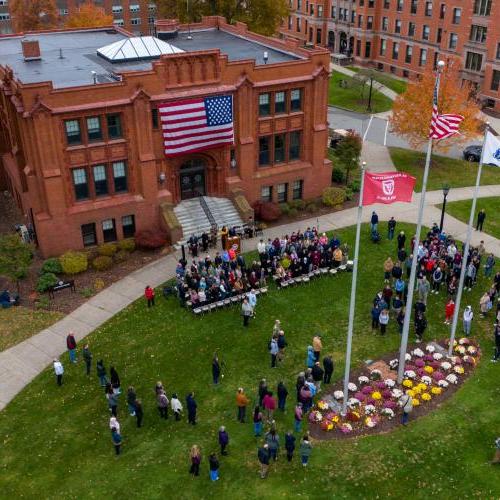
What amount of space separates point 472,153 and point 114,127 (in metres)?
30.7

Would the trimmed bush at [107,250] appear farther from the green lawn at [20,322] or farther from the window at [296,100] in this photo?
the window at [296,100]

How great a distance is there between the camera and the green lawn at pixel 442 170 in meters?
46.2

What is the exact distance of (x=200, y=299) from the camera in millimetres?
30188

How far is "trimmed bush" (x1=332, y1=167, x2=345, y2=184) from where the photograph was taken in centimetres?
4584

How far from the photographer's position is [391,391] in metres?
24.9

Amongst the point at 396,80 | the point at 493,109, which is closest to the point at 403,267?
the point at 493,109

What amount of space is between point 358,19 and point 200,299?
61932 mm

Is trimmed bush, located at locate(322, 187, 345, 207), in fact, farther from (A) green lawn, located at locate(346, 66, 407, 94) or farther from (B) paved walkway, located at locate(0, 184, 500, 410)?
(A) green lawn, located at locate(346, 66, 407, 94)

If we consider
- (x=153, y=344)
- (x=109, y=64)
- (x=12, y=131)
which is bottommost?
(x=153, y=344)

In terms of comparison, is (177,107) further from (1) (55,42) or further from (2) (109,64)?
(1) (55,42)

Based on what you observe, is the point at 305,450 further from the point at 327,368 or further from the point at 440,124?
the point at 440,124

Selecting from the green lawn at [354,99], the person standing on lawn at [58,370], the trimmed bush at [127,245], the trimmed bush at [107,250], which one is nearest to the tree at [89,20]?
the green lawn at [354,99]

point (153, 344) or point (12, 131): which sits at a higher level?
point (12, 131)

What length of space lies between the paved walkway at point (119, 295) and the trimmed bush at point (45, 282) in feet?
8.01
